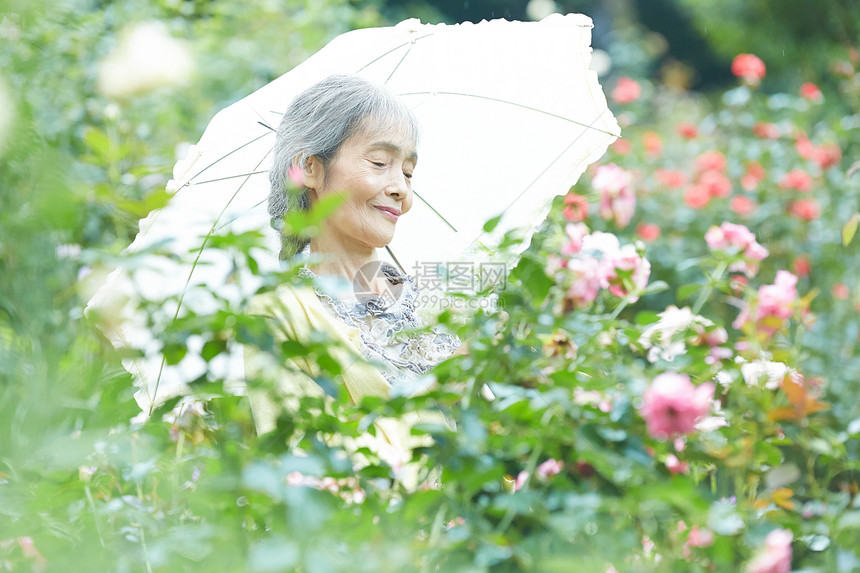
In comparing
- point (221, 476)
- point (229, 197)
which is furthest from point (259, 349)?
point (229, 197)

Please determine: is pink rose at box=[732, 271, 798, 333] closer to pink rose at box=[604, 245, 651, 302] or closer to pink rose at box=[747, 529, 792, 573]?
pink rose at box=[604, 245, 651, 302]

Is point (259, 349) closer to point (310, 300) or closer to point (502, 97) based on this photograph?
point (310, 300)

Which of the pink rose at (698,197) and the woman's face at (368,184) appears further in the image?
the pink rose at (698,197)

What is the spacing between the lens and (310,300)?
1871mm

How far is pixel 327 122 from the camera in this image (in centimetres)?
199

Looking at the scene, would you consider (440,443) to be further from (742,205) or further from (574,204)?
(742,205)

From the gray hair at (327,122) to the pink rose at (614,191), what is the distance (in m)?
1.09

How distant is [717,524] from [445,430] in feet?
1.01

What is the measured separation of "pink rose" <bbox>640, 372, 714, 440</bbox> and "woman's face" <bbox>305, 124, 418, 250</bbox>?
39.0 inches

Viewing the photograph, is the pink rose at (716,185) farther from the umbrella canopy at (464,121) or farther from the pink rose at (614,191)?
the umbrella canopy at (464,121)

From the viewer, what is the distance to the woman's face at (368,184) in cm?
197

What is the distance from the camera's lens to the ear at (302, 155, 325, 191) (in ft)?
6.62

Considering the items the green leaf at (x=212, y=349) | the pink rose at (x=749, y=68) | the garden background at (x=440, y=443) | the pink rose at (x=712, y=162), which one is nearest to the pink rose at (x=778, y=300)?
the garden background at (x=440, y=443)

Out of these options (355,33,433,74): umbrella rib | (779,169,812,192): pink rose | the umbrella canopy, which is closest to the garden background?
the umbrella canopy
